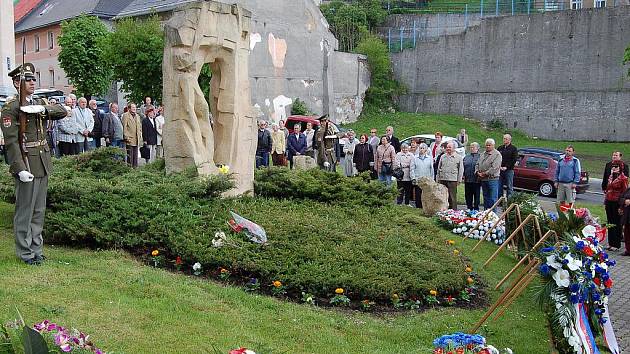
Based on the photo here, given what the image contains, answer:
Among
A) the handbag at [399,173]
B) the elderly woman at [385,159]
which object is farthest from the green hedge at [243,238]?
the elderly woman at [385,159]

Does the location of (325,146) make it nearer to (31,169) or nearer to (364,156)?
(364,156)

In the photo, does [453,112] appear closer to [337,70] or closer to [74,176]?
[337,70]

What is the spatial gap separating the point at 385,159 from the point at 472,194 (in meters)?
2.41

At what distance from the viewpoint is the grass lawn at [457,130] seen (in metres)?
32.3

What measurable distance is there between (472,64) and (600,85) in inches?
282

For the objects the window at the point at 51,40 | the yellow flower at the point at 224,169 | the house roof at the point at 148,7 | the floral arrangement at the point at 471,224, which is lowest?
the floral arrangement at the point at 471,224

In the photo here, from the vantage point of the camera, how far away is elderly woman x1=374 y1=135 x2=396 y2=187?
1698cm

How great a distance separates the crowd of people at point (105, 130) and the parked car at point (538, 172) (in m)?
11.7

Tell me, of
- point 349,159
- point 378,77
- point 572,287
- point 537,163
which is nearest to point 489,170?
point 349,159

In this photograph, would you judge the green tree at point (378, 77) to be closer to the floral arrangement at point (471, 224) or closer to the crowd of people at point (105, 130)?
the crowd of people at point (105, 130)

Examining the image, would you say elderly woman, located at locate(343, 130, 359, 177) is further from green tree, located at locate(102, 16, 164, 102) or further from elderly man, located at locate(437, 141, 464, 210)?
green tree, located at locate(102, 16, 164, 102)

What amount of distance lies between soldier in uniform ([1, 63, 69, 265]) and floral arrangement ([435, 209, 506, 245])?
25.1ft

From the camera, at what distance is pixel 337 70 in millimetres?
38938

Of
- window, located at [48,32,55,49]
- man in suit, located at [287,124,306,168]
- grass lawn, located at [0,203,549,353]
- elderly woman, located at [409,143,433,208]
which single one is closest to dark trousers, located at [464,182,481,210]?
elderly woman, located at [409,143,433,208]
